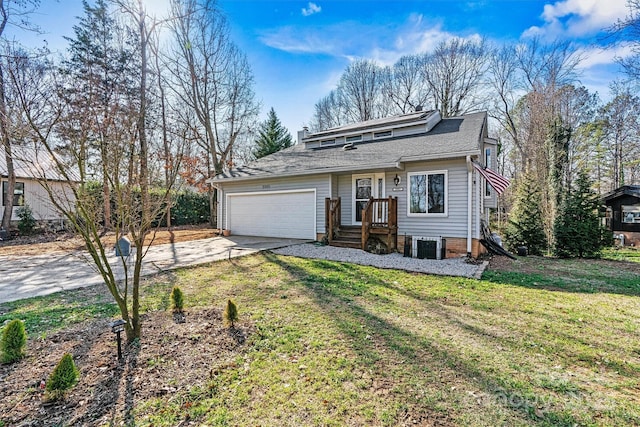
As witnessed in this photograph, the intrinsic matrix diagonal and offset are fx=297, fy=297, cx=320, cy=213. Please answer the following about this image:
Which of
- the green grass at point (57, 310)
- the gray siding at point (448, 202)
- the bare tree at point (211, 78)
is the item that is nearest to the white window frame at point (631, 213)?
the gray siding at point (448, 202)

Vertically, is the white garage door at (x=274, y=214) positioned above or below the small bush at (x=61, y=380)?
above

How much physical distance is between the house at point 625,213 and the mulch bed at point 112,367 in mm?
21572

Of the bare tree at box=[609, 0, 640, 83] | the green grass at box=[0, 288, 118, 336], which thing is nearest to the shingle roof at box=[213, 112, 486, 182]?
the bare tree at box=[609, 0, 640, 83]

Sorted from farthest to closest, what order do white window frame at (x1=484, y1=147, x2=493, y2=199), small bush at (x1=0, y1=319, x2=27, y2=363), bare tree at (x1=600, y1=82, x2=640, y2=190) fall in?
bare tree at (x1=600, y1=82, x2=640, y2=190) < white window frame at (x1=484, y1=147, x2=493, y2=199) < small bush at (x1=0, y1=319, x2=27, y2=363)

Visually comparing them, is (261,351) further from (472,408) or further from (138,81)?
(138,81)

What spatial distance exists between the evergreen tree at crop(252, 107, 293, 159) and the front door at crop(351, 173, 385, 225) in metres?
13.4

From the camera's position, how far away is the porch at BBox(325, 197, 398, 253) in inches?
367

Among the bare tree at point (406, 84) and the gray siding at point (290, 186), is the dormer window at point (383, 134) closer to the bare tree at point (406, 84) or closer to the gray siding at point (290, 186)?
the gray siding at point (290, 186)

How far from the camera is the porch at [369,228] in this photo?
9.31m

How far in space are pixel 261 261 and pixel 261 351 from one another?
483 centimetres

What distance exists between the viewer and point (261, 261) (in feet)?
25.7

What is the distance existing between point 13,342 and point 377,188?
29.8ft

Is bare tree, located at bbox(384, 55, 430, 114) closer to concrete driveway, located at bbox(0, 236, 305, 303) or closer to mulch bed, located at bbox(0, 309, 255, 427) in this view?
concrete driveway, located at bbox(0, 236, 305, 303)

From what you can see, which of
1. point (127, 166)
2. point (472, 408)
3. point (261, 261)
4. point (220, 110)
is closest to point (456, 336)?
point (472, 408)
